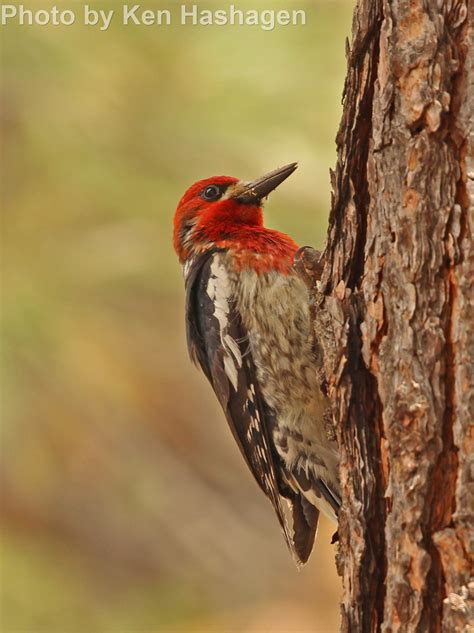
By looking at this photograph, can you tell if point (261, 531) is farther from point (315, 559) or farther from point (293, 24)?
point (293, 24)

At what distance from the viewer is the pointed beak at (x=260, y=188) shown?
10.4 ft

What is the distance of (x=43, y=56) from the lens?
14.3 feet

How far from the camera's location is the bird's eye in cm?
320

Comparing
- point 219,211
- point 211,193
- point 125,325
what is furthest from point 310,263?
point 125,325

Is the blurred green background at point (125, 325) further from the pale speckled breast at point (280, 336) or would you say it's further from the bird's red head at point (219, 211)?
the pale speckled breast at point (280, 336)

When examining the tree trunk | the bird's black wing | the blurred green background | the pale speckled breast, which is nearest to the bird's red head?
the bird's black wing

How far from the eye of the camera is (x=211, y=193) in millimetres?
3201

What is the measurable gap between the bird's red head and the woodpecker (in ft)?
0.10

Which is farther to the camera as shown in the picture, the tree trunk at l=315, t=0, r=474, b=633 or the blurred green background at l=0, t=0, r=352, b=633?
the blurred green background at l=0, t=0, r=352, b=633

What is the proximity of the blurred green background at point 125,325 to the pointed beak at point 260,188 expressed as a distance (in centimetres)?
109

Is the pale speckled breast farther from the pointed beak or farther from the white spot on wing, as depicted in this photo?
the pointed beak

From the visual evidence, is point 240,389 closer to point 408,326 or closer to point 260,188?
point 260,188

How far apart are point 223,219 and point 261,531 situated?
6.58ft

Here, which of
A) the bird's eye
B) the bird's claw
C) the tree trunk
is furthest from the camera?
the bird's eye
